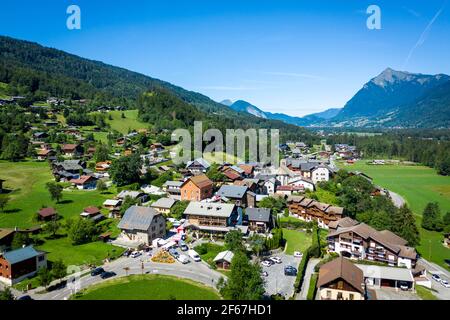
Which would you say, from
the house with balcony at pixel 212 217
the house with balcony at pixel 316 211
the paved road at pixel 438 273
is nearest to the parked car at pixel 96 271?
the house with balcony at pixel 212 217

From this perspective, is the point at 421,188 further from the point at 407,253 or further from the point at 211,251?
the point at 211,251

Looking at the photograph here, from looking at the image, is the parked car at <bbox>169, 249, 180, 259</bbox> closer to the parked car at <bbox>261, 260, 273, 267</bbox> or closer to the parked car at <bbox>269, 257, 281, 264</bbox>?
the parked car at <bbox>261, 260, 273, 267</bbox>

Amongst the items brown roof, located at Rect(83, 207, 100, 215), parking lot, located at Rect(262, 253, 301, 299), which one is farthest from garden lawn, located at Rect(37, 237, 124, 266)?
parking lot, located at Rect(262, 253, 301, 299)

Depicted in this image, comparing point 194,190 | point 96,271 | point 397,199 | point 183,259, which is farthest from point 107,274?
point 397,199

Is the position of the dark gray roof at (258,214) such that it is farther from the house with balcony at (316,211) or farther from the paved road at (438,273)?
the paved road at (438,273)
